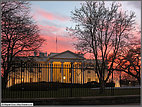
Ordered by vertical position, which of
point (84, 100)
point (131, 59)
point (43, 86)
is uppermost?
point (131, 59)

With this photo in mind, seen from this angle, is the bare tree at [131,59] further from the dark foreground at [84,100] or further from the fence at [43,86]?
the dark foreground at [84,100]

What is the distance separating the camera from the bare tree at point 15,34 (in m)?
17.5

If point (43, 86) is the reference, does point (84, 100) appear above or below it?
above

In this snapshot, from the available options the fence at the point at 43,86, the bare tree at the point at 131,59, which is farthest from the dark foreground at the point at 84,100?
the bare tree at the point at 131,59

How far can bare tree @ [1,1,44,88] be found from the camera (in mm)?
17453

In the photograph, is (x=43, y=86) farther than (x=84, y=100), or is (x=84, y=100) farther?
(x=43, y=86)

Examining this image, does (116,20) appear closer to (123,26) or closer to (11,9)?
(123,26)

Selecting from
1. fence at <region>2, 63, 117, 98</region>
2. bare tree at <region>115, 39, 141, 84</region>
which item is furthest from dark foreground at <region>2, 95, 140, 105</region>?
bare tree at <region>115, 39, 141, 84</region>

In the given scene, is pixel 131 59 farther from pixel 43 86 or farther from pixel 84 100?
pixel 84 100

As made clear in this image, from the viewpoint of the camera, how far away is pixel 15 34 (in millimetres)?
18766

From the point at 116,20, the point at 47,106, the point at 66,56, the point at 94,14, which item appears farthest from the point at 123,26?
the point at 66,56

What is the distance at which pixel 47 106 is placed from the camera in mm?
12062

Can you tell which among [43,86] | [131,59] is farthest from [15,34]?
[131,59]

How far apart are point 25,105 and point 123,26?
1285cm
